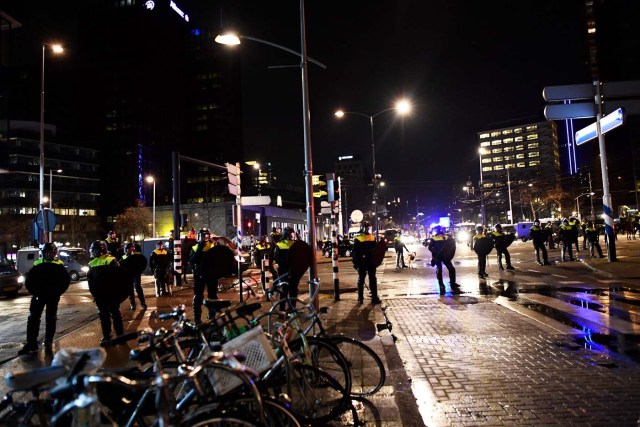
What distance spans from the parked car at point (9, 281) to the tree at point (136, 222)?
151 ft

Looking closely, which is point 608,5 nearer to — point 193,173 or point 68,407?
point 193,173

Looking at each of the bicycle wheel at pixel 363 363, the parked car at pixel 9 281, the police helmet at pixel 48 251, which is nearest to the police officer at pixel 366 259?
the bicycle wheel at pixel 363 363

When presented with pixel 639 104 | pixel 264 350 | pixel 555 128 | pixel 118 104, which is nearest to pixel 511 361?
pixel 264 350

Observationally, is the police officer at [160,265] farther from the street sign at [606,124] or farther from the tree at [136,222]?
the tree at [136,222]

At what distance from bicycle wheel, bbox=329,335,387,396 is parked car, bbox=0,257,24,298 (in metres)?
17.3

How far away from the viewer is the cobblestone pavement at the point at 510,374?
4.36 m

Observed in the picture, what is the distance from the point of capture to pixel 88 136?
111 metres

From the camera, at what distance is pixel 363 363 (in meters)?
4.80

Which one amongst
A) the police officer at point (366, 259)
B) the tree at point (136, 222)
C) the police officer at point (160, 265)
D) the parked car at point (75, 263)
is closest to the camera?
the police officer at point (366, 259)

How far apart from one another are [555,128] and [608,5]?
5481 cm

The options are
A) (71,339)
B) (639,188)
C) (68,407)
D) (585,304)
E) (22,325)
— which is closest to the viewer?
(68,407)

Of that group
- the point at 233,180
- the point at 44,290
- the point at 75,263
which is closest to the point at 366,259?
the point at 233,180

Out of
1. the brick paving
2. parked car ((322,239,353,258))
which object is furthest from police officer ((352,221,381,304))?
parked car ((322,239,353,258))

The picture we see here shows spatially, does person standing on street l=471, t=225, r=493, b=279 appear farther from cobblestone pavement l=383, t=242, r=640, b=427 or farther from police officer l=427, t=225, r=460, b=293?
cobblestone pavement l=383, t=242, r=640, b=427
